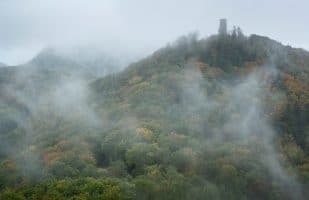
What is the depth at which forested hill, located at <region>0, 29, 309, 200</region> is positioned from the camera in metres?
90.4

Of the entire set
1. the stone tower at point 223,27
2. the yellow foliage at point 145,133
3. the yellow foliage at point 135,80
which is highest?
the stone tower at point 223,27

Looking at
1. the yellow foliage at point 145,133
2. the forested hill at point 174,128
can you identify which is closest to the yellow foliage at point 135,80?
the forested hill at point 174,128

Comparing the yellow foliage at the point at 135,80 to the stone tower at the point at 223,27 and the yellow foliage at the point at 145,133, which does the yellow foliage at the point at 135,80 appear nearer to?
the stone tower at the point at 223,27

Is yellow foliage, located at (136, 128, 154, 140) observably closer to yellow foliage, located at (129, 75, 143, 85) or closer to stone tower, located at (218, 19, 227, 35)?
yellow foliage, located at (129, 75, 143, 85)

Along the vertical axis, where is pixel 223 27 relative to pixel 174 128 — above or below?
above

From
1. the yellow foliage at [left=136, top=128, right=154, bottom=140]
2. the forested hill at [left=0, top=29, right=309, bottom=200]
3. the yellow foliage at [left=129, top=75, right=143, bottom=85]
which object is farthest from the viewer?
the yellow foliage at [left=129, top=75, right=143, bottom=85]

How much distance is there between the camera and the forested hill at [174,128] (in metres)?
90.4

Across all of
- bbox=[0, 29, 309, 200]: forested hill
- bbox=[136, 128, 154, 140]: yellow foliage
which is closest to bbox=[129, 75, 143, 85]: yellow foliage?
bbox=[0, 29, 309, 200]: forested hill

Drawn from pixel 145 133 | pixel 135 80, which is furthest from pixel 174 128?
pixel 135 80

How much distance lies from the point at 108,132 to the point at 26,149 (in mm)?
17316

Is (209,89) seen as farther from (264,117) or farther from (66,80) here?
(66,80)

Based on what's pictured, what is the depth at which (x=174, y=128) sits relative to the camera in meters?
122

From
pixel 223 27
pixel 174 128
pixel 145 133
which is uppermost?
pixel 223 27

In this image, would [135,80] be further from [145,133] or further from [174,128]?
[145,133]
